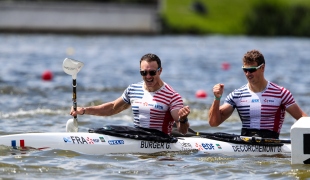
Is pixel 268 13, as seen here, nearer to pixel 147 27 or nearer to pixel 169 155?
pixel 147 27

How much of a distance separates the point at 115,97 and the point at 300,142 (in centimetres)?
1275

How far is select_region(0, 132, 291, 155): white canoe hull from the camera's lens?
1288 centimetres

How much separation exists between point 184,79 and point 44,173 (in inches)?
796

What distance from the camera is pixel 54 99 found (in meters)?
22.9

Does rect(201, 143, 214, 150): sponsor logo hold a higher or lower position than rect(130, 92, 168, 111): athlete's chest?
lower

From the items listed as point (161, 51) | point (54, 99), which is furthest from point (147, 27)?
point (54, 99)

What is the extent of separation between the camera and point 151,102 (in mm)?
12875

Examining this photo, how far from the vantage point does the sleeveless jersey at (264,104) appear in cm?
1305

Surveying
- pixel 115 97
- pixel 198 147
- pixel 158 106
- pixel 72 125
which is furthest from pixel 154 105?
pixel 115 97

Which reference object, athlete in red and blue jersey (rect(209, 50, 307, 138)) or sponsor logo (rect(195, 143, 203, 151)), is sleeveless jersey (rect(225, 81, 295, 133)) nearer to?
athlete in red and blue jersey (rect(209, 50, 307, 138))

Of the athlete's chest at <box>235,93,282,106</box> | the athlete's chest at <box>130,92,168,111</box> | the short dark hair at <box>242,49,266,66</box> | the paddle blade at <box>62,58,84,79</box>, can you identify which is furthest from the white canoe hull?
the short dark hair at <box>242,49,266,66</box>

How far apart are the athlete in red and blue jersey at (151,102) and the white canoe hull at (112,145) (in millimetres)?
316

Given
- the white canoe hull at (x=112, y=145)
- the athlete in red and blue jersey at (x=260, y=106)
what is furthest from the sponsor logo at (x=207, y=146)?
the athlete in red and blue jersey at (x=260, y=106)

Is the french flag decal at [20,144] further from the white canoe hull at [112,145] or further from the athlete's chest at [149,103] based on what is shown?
the athlete's chest at [149,103]
